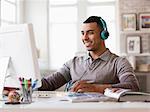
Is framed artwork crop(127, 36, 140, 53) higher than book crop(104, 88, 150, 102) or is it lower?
higher

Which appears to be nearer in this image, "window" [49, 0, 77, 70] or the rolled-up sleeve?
the rolled-up sleeve

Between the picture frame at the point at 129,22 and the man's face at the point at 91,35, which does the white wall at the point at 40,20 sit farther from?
the man's face at the point at 91,35

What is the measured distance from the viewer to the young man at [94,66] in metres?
2.33

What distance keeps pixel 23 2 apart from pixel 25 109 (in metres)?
4.94

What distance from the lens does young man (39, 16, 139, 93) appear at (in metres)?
2.33

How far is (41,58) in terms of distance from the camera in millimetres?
5762

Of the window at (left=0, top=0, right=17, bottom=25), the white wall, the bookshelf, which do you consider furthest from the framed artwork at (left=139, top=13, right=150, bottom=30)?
the window at (left=0, top=0, right=17, bottom=25)

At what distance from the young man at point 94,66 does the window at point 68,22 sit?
3.17 m

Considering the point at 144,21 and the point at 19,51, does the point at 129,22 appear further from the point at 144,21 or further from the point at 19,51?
the point at 19,51

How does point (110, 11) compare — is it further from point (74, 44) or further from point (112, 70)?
point (112, 70)

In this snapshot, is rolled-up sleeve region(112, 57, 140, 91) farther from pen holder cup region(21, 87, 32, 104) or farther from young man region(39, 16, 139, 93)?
pen holder cup region(21, 87, 32, 104)

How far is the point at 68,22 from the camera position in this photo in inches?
230

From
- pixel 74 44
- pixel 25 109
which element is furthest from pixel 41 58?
pixel 25 109

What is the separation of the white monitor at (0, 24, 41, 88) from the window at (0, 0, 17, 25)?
3741 mm
